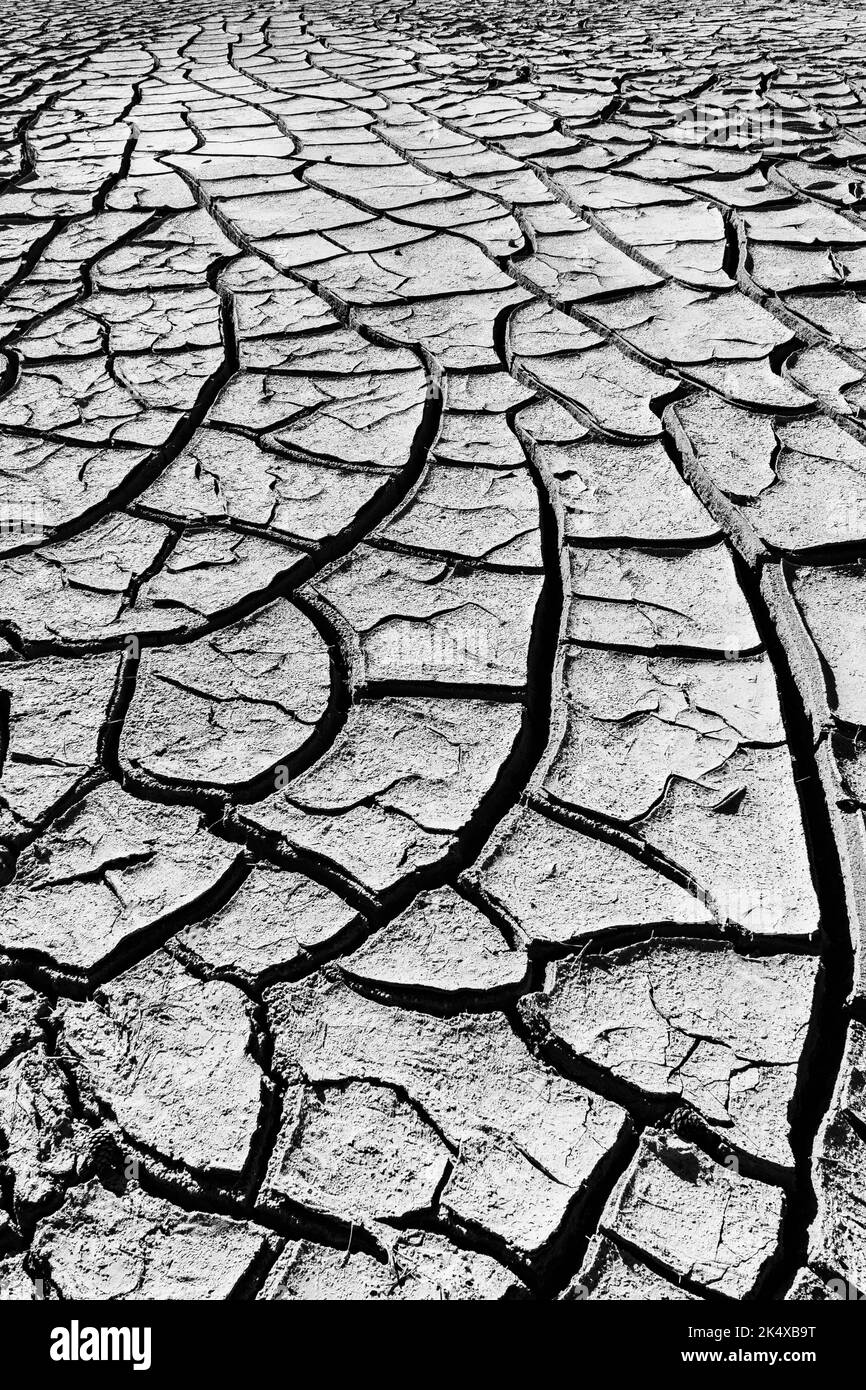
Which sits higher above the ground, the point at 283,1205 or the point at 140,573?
the point at 140,573

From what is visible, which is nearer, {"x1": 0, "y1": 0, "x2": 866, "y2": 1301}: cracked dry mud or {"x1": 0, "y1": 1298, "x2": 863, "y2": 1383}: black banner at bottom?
{"x1": 0, "y1": 1298, "x2": 863, "y2": 1383}: black banner at bottom

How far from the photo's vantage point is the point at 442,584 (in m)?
2.07

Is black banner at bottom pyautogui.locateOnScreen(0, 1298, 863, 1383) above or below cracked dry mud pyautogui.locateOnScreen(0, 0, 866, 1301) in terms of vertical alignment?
below

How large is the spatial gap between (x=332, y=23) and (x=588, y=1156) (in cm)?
615

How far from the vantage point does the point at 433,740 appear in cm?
176

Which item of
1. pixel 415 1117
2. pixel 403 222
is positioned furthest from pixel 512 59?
pixel 415 1117

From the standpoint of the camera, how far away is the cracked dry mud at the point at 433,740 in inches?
48.6

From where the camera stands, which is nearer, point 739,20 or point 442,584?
point 442,584

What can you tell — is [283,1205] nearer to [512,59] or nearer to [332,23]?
[512,59]

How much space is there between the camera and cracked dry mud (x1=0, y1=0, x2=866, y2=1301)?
4.05 feet
